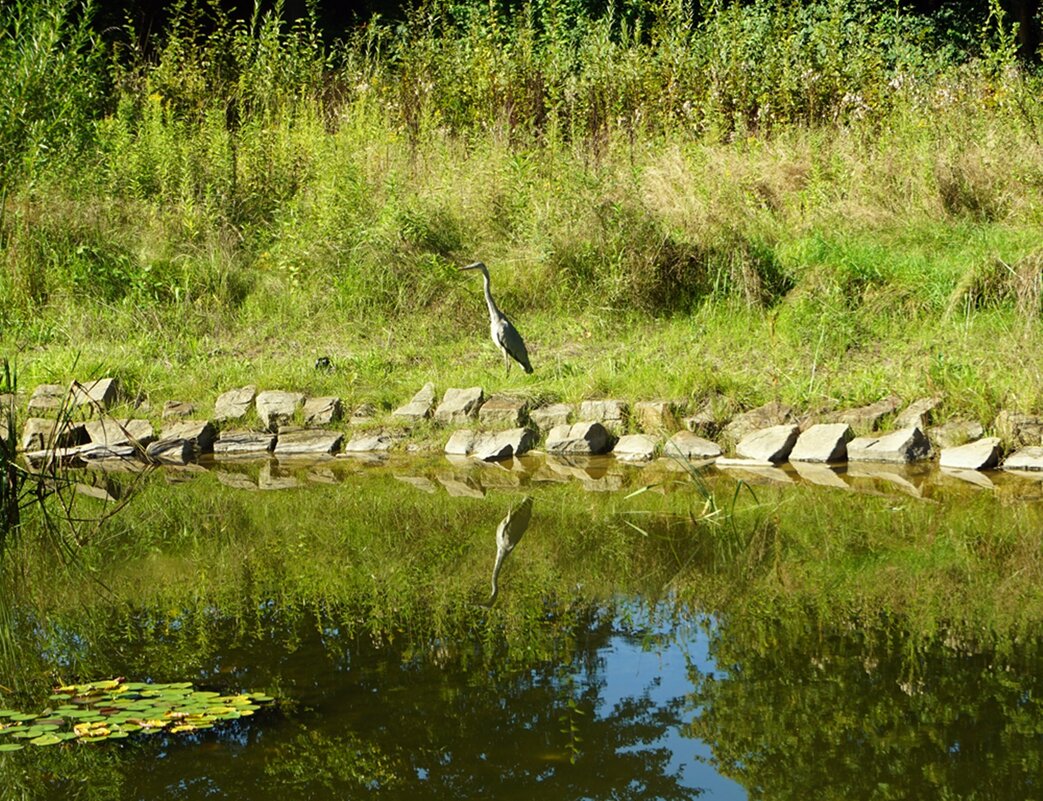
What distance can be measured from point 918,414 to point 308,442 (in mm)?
4298

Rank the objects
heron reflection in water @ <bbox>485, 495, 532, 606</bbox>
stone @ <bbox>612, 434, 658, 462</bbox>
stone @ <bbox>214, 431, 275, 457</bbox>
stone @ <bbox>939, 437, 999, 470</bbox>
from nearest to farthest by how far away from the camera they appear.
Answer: heron reflection in water @ <bbox>485, 495, 532, 606</bbox>
stone @ <bbox>939, 437, 999, 470</bbox>
stone @ <bbox>612, 434, 658, 462</bbox>
stone @ <bbox>214, 431, 275, 457</bbox>

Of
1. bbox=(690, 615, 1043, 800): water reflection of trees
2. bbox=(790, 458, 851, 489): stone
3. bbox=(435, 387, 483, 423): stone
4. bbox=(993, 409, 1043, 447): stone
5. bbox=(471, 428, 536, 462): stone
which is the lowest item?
bbox=(471, 428, 536, 462): stone

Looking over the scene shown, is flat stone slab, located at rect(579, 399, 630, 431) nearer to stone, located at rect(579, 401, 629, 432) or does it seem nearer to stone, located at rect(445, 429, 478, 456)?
stone, located at rect(579, 401, 629, 432)

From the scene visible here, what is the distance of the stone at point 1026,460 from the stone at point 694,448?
6.01 ft

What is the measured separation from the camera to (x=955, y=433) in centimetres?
880

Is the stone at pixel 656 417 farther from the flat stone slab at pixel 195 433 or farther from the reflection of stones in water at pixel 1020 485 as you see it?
the flat stone slab at pixel 195 433

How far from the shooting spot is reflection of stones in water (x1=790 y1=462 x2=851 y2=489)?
27.1 ft

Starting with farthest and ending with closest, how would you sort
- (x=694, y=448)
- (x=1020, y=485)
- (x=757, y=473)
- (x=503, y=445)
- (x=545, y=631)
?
(x=503, y=445), (x=694, y=448), (x=757, y=473), (x=1020, y=485), (x=545, y=631)

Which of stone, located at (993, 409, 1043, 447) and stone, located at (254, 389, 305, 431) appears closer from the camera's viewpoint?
stone, located at (993, 409, 1043, 447)

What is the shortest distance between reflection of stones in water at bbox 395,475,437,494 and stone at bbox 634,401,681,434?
1583 mm

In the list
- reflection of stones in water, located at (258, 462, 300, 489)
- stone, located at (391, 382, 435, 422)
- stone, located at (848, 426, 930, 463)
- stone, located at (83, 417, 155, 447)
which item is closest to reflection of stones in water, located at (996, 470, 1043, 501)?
stone, located at (848, 426, 930, 463)

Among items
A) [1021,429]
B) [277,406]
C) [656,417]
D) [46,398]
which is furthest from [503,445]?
[46,398]

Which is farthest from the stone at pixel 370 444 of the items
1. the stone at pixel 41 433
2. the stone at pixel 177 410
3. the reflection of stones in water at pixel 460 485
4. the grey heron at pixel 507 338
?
the stone at pixel 41 433

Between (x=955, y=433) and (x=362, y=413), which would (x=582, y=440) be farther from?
(x=955, y=433)
